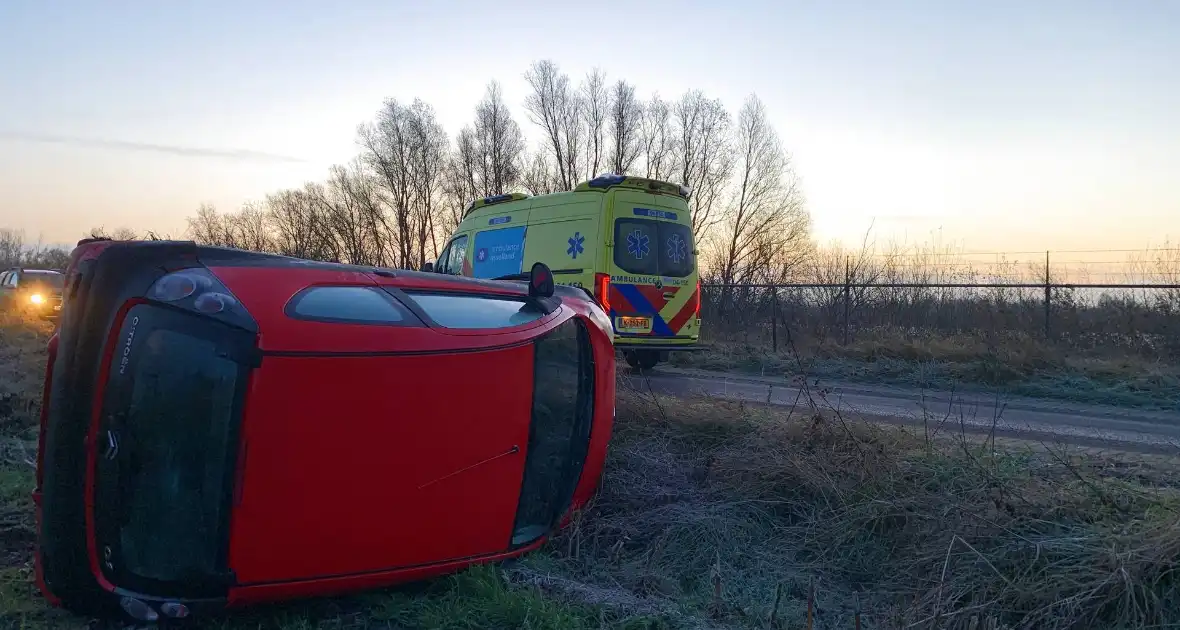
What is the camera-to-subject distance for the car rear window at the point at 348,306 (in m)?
2.97

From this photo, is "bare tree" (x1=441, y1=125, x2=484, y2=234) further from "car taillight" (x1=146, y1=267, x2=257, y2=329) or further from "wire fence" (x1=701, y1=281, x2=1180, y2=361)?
"car taillight" (x1=146, y1=267, x2=257, y2=329)

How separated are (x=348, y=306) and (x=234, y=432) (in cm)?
62

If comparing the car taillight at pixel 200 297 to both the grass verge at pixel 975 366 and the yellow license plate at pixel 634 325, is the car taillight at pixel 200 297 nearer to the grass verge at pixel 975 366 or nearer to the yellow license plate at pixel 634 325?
the grass verge at pixel 975 366

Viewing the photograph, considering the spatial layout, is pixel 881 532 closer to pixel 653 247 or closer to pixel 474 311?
pixel 474 311

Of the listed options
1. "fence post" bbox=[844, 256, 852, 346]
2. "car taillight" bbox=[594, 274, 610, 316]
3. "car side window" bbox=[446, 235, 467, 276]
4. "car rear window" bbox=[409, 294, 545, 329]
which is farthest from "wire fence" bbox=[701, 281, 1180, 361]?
"car rear window" bbox=[409, 294, 545, 329]

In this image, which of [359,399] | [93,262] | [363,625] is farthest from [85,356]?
[363,625]

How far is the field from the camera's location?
322 centimetres

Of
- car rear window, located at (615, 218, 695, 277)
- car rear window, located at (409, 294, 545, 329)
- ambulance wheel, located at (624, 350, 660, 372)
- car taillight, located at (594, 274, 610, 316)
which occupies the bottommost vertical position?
ambulance wheel, located at (624, 350, 660, 372)

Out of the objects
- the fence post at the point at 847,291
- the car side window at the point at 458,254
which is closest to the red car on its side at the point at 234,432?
the car side window at the point at 458,254

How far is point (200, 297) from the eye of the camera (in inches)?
110

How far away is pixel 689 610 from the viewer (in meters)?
3.44

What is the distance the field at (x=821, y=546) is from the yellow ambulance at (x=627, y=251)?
17.6 ft

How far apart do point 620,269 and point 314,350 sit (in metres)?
7.98

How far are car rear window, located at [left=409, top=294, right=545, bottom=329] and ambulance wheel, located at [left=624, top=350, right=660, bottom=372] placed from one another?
8351 millimetres
